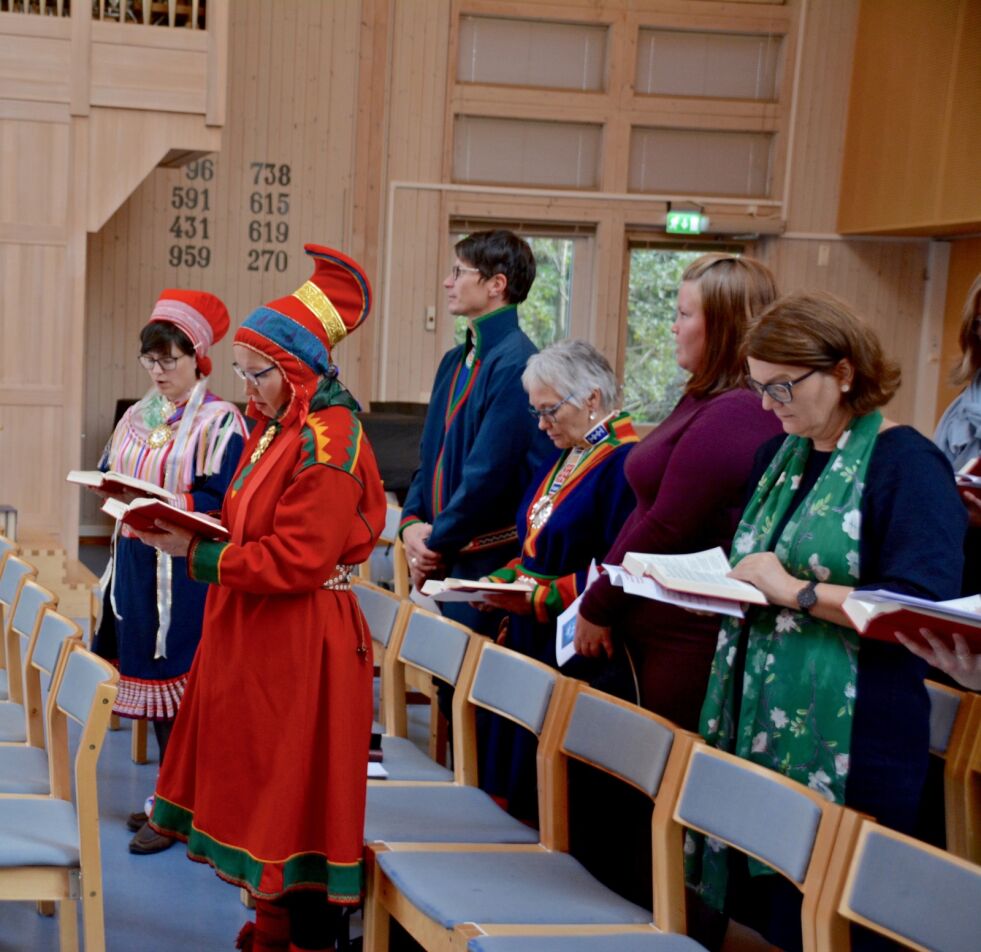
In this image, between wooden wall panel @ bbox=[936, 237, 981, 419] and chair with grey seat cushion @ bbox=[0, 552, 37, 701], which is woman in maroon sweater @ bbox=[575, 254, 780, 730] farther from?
wooden wall panel @ bbox=[936, 237, 981, 419]

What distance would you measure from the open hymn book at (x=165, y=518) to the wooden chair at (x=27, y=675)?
0.76m

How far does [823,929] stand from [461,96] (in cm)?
838

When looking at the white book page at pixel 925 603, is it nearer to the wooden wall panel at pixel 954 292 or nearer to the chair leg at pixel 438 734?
the chair leg at pixel 438 734

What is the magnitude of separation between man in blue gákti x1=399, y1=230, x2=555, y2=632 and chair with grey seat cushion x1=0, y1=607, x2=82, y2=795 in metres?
1.15

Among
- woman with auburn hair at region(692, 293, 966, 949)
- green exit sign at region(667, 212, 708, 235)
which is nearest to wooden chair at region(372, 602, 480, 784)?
woman with auburn hair at region(692, 293, 966, 949)

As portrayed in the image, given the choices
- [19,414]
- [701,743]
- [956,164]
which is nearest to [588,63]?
[956,164]

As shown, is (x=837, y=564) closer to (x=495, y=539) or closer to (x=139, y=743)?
(x=495, y=539)

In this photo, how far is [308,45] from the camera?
30.5 ft

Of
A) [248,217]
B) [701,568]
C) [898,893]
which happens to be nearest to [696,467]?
[701,568]

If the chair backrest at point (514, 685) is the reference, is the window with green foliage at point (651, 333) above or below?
above

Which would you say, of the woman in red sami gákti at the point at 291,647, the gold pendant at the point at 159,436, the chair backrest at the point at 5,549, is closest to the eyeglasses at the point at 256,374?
the woman in red sami gákti at the point at 291,647

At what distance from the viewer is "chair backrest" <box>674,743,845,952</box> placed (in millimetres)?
2068

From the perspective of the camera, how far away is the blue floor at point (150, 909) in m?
3.23

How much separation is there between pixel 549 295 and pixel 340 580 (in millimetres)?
7634
